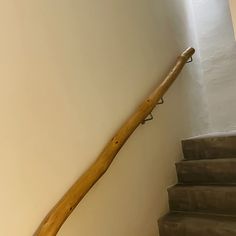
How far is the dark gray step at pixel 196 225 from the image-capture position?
64.0 inches

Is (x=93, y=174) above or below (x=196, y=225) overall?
above

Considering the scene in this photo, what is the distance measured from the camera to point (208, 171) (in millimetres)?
2068

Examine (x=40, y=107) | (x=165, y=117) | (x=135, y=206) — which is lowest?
(x=135, y=206)

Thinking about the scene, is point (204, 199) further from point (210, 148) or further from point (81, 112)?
point (81, 112)

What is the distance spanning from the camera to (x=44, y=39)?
4.18 feet

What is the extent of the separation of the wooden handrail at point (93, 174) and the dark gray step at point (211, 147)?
0.57 meters

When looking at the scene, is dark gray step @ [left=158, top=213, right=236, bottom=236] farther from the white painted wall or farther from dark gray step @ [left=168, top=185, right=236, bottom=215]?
the white painted wall

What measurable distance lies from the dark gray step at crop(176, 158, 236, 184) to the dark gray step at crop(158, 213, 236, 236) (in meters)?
0.30

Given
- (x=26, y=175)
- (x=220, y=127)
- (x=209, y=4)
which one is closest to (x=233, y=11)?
(x=209, y=4)

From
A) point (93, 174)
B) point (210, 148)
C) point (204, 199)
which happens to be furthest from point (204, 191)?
point (93, 174)

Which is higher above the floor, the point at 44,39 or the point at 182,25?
the point at 182,25

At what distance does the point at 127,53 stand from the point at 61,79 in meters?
0.66

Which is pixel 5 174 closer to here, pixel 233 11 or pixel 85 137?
pixel 85 137

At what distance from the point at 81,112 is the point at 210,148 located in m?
1.23
